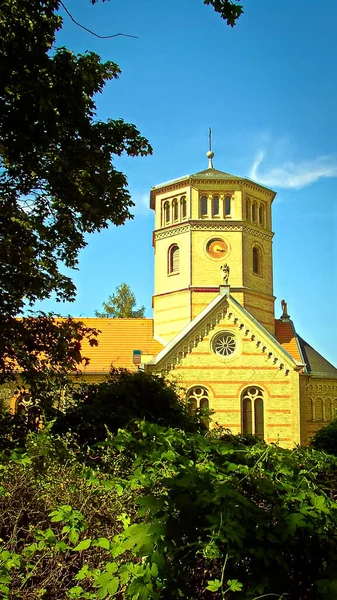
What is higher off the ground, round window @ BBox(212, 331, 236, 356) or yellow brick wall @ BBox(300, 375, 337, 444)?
round window @ BBox(212, 331, 236, 356)

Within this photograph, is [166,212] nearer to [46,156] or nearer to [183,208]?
[183,208]

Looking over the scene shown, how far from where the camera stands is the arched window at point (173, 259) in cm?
3397

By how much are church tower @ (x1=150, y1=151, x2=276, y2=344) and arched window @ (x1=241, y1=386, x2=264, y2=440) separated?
6.78 metres

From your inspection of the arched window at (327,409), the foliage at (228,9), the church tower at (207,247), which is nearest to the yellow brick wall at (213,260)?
the church tower at (207,247)

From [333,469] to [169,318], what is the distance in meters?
28.6

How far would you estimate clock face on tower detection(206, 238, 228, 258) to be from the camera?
33188 millimetres

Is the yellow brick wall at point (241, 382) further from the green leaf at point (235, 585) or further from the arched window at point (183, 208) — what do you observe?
the green leaf at point (235, 585)

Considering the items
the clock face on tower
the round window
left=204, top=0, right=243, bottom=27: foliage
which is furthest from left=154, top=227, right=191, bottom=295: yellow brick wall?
left=204, top=0, right=243, bottom=27: foliage

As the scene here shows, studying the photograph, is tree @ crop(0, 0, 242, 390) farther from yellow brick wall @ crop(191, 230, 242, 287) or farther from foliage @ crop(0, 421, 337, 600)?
yellow brick wall @ crop(191, 230, 242, 287)

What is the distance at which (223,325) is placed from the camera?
27234 millimetres

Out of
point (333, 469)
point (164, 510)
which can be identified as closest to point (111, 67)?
point (333, 469)

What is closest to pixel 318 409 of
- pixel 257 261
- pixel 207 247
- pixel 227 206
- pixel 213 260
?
pixel 257 261

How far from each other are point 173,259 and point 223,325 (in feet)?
27.1

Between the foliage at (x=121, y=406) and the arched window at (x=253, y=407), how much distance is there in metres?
16.7
